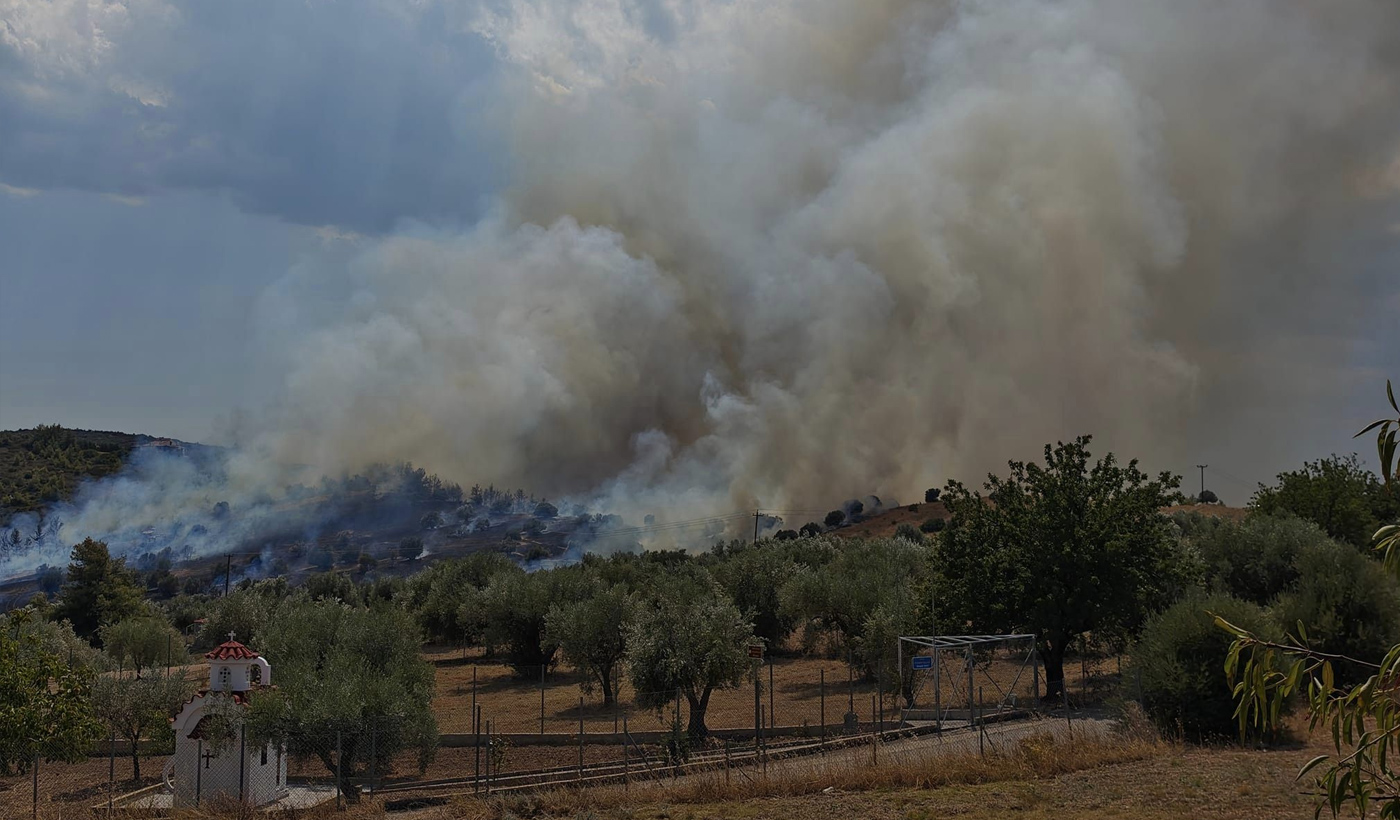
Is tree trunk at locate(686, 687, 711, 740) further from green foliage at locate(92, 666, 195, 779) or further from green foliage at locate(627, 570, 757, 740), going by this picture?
green foliage at locate(92, 666, 195, 779)

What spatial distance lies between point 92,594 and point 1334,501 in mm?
75444

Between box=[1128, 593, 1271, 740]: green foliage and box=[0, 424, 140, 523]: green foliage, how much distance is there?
162m

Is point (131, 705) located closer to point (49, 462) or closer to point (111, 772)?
point (111, 772)

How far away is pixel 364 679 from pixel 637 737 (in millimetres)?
7653

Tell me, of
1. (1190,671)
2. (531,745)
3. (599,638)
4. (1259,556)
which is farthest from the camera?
(1259,556)

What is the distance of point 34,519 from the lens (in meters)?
148

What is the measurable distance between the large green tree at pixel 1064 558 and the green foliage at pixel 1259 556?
949 cm

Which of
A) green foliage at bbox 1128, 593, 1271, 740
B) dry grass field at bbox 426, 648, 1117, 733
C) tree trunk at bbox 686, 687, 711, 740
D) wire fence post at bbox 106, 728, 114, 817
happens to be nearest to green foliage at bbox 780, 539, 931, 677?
dry grass field at bbox 426, 648, 1117, 733

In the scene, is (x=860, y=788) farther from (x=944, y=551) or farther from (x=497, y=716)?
(x=497, y=716)

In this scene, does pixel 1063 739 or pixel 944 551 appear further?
pixel 944 551

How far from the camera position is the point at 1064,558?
3127 centimetres

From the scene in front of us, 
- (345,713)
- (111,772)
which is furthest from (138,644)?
(111,772)

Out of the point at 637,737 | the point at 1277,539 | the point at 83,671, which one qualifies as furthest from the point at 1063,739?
the point at 1277,539

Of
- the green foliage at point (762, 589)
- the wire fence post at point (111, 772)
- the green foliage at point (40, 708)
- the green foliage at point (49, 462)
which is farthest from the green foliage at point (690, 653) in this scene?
the green foliage at point (49, 462)
